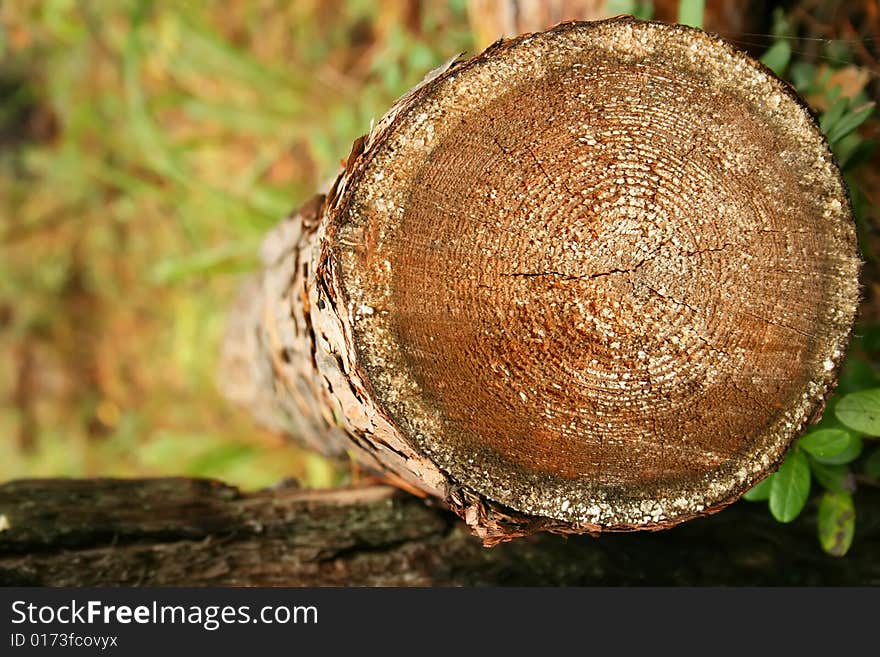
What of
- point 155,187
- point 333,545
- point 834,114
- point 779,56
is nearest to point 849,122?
point 834,114

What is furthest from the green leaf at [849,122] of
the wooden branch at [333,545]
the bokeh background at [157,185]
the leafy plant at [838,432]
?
the bokeh background at [157,185]

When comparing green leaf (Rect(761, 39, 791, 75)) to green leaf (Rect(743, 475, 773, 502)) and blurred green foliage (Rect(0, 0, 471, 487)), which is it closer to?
green leaf (Rect(743, 475, 773, 502))

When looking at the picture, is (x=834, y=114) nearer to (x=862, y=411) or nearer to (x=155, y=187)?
(x=862, y=411)

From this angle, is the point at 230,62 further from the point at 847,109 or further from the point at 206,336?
the point at 847,109

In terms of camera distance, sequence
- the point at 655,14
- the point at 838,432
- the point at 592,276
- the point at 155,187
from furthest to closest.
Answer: the point at 155,187, the point at 655,14, the point at 838,432, the point at 592,276

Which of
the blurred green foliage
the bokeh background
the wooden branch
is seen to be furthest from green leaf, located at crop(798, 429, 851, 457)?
the blurred green foliage
